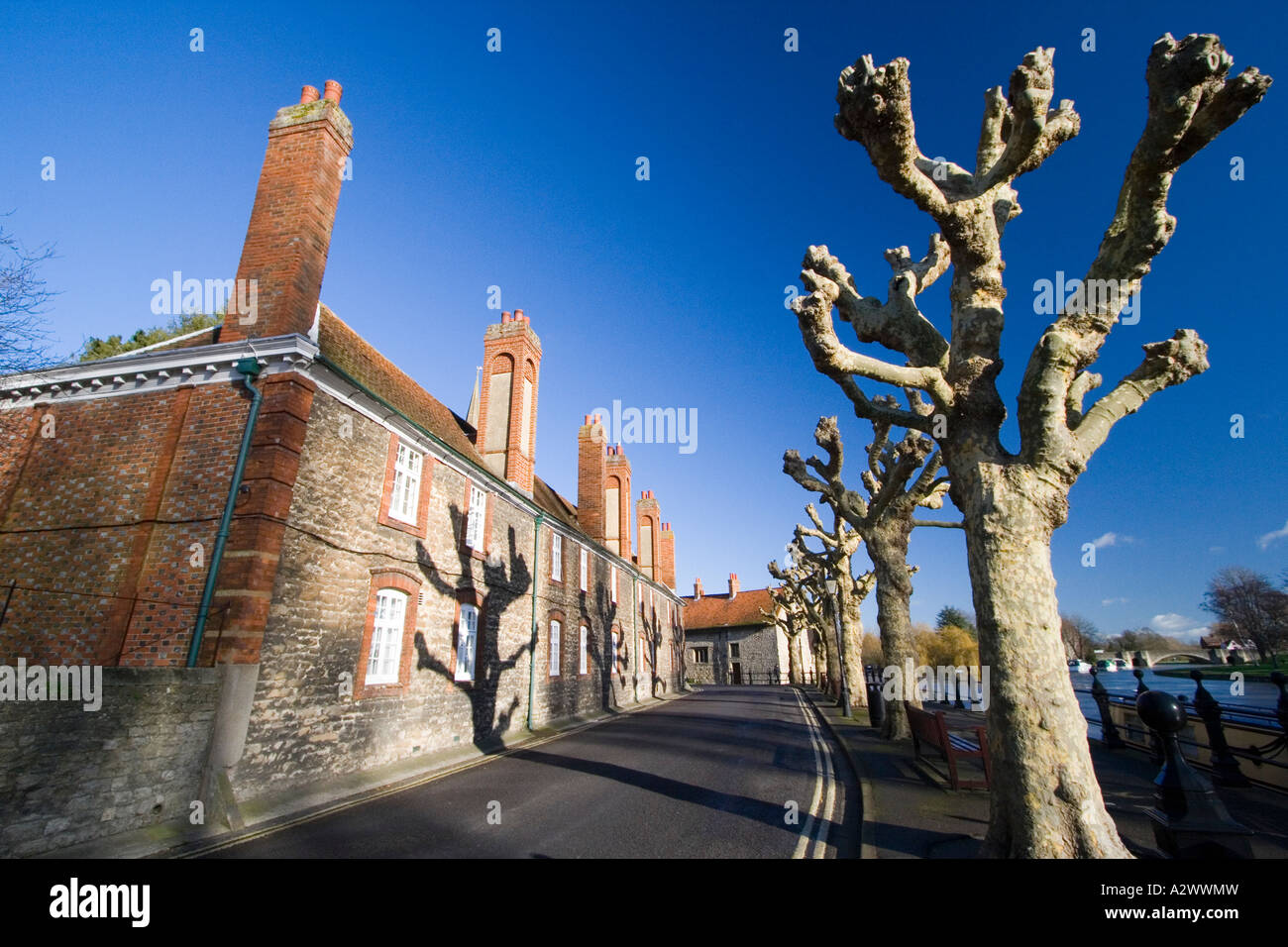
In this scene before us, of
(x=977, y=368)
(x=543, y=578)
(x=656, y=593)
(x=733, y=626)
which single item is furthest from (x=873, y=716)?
(x=733, y=626)

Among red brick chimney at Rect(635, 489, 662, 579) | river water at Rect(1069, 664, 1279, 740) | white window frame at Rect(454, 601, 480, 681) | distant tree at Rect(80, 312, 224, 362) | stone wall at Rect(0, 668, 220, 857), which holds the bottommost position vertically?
river water at Rect(1069, 664, 1279, 740)

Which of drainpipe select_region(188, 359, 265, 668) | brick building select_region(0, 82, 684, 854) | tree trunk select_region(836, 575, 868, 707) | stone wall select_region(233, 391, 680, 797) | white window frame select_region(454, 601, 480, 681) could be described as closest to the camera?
brick building select_region(0, 82, 684, 854)

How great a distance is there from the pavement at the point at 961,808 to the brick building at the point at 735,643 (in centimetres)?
4096

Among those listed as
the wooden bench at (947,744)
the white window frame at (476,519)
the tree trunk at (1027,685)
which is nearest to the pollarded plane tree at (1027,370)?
the tree trunk at (1027,685)

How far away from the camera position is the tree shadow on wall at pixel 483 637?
1209 centimetres

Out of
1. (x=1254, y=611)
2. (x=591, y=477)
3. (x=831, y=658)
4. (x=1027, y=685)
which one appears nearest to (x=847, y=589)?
(x=831, y=658)

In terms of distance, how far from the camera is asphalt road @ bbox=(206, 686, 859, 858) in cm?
593

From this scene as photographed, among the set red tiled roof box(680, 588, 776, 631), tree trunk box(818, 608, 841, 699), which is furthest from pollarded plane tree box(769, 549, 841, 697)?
red tiled roof box(680, 588, 776, 631)

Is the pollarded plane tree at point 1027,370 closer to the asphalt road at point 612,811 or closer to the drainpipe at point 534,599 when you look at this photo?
the asphalt road at point 612,811

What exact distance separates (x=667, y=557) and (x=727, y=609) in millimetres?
20120

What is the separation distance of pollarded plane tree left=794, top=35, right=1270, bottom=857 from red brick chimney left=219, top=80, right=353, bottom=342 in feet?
30.3

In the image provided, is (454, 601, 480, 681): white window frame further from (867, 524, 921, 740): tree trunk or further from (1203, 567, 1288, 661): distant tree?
(1203, 567, 1288, 661): distant tree

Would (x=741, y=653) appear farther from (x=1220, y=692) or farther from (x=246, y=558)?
(x=246, y=558)
